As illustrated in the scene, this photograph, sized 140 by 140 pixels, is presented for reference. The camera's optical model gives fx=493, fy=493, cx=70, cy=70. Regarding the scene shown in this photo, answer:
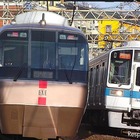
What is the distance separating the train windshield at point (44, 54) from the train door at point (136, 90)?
14.0 feet

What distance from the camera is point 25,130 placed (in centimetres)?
1104

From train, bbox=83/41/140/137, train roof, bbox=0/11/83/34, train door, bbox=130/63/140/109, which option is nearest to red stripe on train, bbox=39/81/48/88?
train roof, bbox=0/11/83/34

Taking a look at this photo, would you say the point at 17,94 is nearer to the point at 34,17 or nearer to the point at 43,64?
the point at 43,64

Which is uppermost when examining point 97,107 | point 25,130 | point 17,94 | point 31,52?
point 31,52

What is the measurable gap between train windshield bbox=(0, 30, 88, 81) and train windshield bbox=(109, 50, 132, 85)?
418 cm

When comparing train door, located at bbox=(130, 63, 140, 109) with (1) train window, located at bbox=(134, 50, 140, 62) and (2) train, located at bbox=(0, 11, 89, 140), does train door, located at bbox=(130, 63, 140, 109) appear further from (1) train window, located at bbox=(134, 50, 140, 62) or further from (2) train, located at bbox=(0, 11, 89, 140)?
(2) train, located at bbox=(0, 11, 89, 140)

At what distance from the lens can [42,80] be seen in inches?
435

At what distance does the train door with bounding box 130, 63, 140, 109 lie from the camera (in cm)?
1547

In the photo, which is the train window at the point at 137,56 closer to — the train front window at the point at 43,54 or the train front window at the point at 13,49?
the train front window at the point at 43,54

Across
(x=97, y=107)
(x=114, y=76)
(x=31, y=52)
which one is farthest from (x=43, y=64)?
(x=97, y=107)

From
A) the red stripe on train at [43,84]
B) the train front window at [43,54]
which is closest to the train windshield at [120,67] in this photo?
the train front window at [43,54]

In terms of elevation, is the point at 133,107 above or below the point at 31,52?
below

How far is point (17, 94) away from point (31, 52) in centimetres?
111

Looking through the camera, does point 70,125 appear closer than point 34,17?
Yes
